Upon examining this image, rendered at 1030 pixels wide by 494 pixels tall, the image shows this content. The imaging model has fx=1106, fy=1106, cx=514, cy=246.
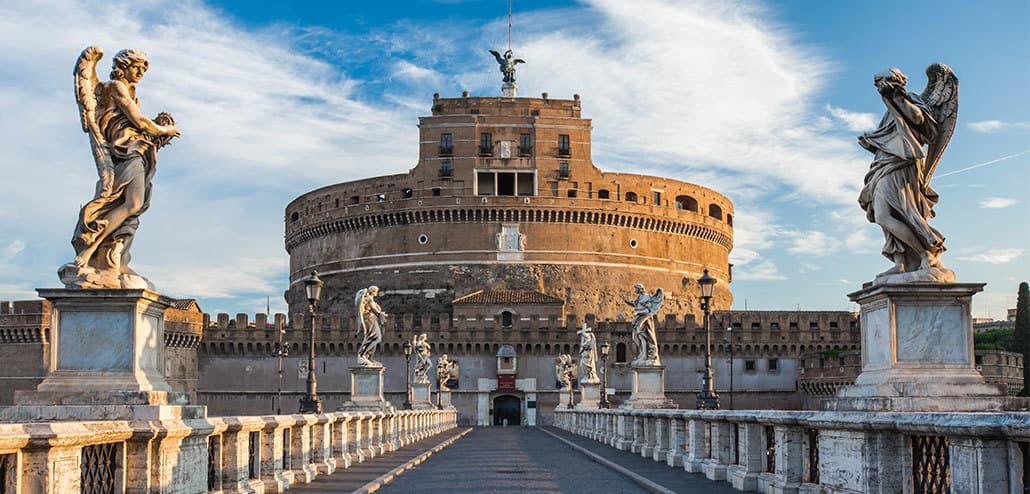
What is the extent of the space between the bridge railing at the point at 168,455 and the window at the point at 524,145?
66851mm

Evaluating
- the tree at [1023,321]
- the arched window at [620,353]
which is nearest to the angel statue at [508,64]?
the arched window at [620,353]

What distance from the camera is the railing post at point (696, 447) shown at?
14656 mm

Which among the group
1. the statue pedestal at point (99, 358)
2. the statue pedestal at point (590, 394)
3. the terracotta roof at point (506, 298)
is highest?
the terracotta roof at point (506, 298)

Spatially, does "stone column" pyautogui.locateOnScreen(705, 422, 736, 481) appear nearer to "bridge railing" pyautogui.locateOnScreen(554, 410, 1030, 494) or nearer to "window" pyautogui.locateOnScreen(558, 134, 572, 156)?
"bridge railing" pyautogui.locateOnScreen(554, 410, 1030, 494)

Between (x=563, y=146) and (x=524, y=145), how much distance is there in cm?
289

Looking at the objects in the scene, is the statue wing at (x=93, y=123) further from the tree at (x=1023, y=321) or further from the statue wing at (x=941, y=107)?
the tree at (x=1023, y=321)

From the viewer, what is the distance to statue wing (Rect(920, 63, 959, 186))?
9273mm

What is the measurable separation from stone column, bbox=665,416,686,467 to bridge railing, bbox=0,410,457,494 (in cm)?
497

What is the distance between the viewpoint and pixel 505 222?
79625mm

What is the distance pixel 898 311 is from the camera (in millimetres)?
8734

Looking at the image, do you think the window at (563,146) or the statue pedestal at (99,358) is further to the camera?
the window at (563,146)

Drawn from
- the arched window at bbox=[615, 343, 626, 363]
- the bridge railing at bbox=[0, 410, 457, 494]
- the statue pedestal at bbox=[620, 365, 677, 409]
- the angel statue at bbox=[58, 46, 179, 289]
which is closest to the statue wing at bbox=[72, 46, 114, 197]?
the angel statue at bbox=[58, 46, 179, 289]

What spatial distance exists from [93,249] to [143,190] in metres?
0.64

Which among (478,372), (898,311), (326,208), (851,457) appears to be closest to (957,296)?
(898,311)
